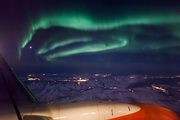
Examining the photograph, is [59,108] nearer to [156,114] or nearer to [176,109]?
[156,114]

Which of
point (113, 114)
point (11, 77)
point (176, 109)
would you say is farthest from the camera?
point (176, 109)

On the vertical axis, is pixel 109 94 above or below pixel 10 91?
above

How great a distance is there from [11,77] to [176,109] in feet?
12.8

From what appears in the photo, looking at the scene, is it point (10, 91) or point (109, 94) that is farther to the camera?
point (109, 94)

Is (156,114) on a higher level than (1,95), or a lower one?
lower

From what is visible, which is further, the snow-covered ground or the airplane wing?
the snow-covered ground

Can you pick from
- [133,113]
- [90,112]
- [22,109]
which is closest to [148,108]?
[133,113]

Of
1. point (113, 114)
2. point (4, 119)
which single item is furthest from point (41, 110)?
point (113, 114)

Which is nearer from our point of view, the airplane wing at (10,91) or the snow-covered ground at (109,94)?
the airplane wing at (10,91)

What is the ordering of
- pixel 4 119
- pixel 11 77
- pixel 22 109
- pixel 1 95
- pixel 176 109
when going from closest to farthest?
pixel 4 119 → pixel 22 109 → pixel 1 95 → pixel 11 77 → pixel 176 109

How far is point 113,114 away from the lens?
1.81 metres

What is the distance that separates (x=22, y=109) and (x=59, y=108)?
0.49m

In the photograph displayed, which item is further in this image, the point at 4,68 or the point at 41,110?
the point at 4,68

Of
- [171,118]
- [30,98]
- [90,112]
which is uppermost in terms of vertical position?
[30,98]
